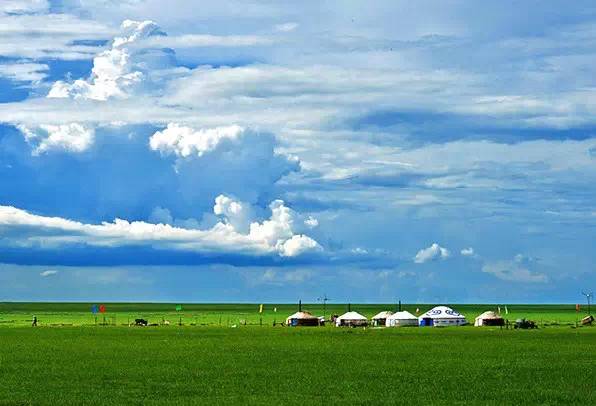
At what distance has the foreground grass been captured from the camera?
47.8m

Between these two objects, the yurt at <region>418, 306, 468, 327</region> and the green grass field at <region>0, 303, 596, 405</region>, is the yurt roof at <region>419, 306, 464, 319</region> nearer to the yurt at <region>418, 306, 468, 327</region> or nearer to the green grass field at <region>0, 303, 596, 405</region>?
the yurt at <region>418, 306, 468, 327</region>

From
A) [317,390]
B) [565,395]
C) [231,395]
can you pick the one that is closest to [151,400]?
[231,395]

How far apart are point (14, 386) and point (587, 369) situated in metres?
34.4

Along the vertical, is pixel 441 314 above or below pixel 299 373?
above

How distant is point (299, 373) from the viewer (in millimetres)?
61375

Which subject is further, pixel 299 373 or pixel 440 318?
pixel 440 318

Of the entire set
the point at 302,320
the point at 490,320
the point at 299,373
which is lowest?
the point at 299,373

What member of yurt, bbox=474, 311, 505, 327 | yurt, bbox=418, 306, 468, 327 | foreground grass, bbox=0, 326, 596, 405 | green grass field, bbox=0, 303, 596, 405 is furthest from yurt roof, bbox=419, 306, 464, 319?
green grass field, bbox=0, 303, 596, 405

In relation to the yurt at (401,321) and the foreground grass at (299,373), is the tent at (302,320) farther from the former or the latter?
the foreground grass at (299,373)

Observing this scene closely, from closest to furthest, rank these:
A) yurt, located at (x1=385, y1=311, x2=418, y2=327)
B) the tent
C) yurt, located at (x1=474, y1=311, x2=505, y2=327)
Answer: yurt, located at (x1=474, y1=311, x2=505, y2=327), yurt, located at (x1=385, y1=311, x2=418, y2=327), the tent

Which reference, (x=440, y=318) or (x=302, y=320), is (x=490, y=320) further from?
(x=302, y=320)

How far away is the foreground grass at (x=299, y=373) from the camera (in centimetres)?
4775

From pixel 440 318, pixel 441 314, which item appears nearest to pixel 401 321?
pixel 440 318

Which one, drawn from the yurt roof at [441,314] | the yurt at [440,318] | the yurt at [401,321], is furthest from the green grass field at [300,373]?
the yurt roof at [441,314]
